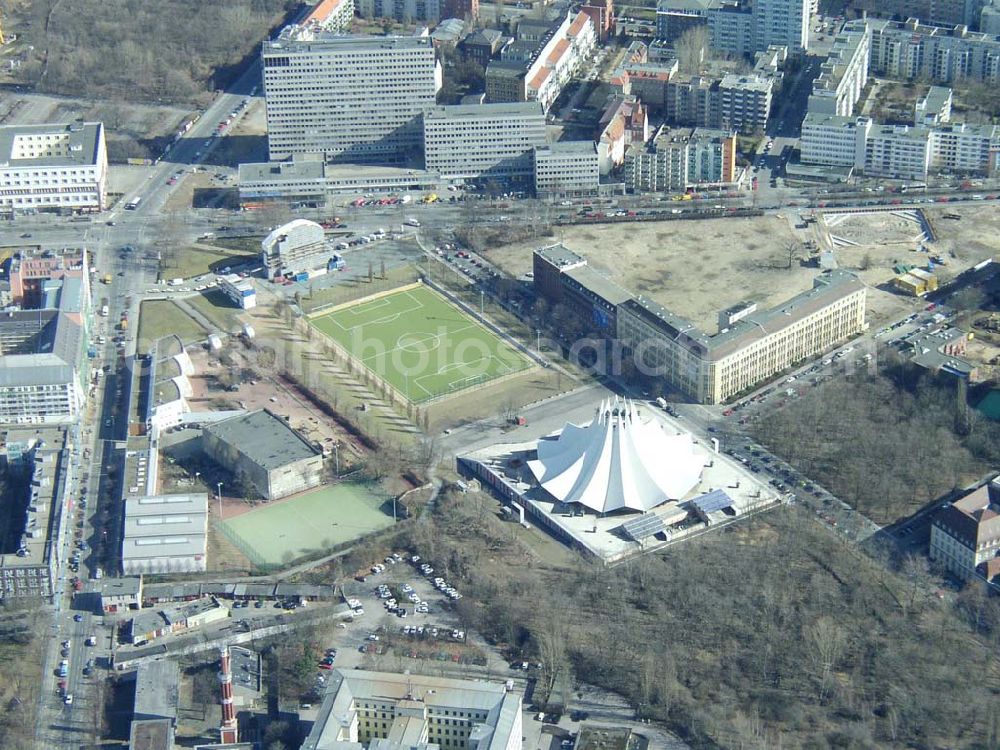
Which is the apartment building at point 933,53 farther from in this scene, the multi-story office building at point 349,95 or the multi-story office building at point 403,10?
the multi-story office building at point 349,95

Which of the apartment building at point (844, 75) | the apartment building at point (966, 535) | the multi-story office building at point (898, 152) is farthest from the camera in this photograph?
the apartment building at point (844, 75)

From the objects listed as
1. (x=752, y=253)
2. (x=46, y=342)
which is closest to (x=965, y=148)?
(x=752, y=253)

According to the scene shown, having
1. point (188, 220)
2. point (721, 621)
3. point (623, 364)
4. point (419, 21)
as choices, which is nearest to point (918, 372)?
point (623, 364)

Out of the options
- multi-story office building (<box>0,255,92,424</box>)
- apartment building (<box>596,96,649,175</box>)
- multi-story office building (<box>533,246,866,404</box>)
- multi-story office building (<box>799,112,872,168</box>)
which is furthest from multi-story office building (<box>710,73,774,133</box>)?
multi-story office building (<box>0,255,92,424</box>)

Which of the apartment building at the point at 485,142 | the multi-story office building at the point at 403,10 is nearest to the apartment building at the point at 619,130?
the apartment building at the point at 485,142

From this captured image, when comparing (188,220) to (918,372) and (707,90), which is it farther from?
(918,372)

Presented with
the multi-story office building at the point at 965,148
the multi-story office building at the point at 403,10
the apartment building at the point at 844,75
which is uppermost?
the multi-story office building at the point at 403,10
